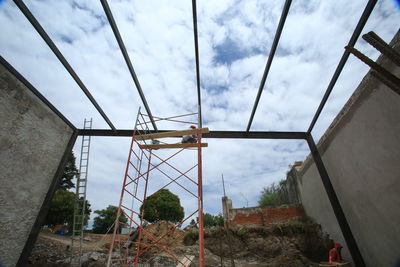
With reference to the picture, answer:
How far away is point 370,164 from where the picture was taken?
5.26 metres

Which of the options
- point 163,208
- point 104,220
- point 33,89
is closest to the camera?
point 33,89

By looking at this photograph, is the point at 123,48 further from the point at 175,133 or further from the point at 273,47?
the point at 273,47

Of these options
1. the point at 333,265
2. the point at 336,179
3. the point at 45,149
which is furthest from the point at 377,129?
the point at 45,149

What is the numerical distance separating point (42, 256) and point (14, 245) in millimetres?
3735

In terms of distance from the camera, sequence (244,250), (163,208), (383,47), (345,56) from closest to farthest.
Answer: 1. (383,47)
2. (345,56)
3. (244,250)
4. (163,208)

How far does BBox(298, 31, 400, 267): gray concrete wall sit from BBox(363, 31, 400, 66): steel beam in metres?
2.06

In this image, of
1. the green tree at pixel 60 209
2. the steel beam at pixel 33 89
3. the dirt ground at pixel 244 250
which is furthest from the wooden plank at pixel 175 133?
the green tree at pixel 60 209

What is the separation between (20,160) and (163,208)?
22392mm

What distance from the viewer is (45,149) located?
611 cm

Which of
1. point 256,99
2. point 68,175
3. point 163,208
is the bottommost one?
point 256,99

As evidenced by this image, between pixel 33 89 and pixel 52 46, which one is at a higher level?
pixel 52 46

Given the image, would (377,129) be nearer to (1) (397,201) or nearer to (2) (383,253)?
(1) (397,201)

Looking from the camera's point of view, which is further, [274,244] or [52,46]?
[274,244]

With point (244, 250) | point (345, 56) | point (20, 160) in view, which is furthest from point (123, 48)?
point (244, 250)
